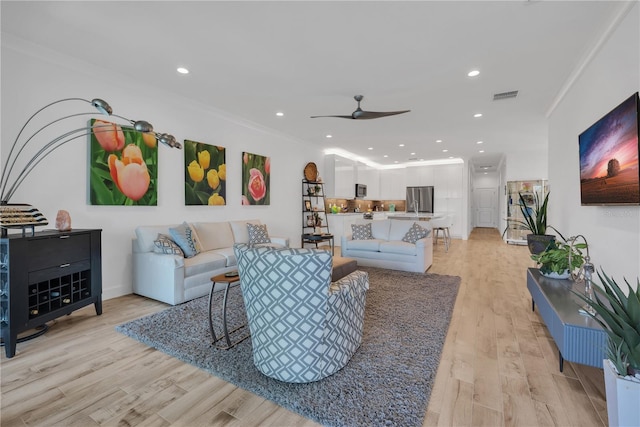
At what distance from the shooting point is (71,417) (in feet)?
5.35

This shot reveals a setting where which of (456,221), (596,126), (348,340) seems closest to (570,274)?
(596,126)

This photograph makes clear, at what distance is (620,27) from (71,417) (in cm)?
467

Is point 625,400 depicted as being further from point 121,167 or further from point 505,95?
point 121,167

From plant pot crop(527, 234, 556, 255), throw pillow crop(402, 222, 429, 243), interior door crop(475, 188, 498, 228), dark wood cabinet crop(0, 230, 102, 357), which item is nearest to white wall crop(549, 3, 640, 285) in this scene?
plant pot crop(527, 234, 556, 255)

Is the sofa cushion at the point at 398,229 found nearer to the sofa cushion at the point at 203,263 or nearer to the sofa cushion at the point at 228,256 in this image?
the sofa cushion at the point at 228,256

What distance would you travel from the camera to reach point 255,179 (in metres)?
5.80

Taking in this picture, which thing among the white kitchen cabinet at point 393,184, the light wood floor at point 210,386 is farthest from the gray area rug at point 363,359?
the white kitchen cabinet at point 393,184

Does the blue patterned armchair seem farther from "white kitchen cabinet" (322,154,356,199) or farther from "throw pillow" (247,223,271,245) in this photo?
"white kitchen cabinet" (322,154,356,199)

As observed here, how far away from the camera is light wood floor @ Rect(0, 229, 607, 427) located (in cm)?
163

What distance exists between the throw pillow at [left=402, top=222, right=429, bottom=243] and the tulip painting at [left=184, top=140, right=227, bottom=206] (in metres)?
3.34

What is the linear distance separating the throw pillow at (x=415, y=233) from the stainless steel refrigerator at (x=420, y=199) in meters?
5.28

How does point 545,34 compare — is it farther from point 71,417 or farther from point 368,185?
point 368,185

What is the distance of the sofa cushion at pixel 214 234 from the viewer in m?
4.38

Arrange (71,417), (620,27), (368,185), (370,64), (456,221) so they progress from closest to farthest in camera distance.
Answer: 1. (71,417)
2. (620,27)
3. (370,64)
4. (456,221)
5. (368,185)
